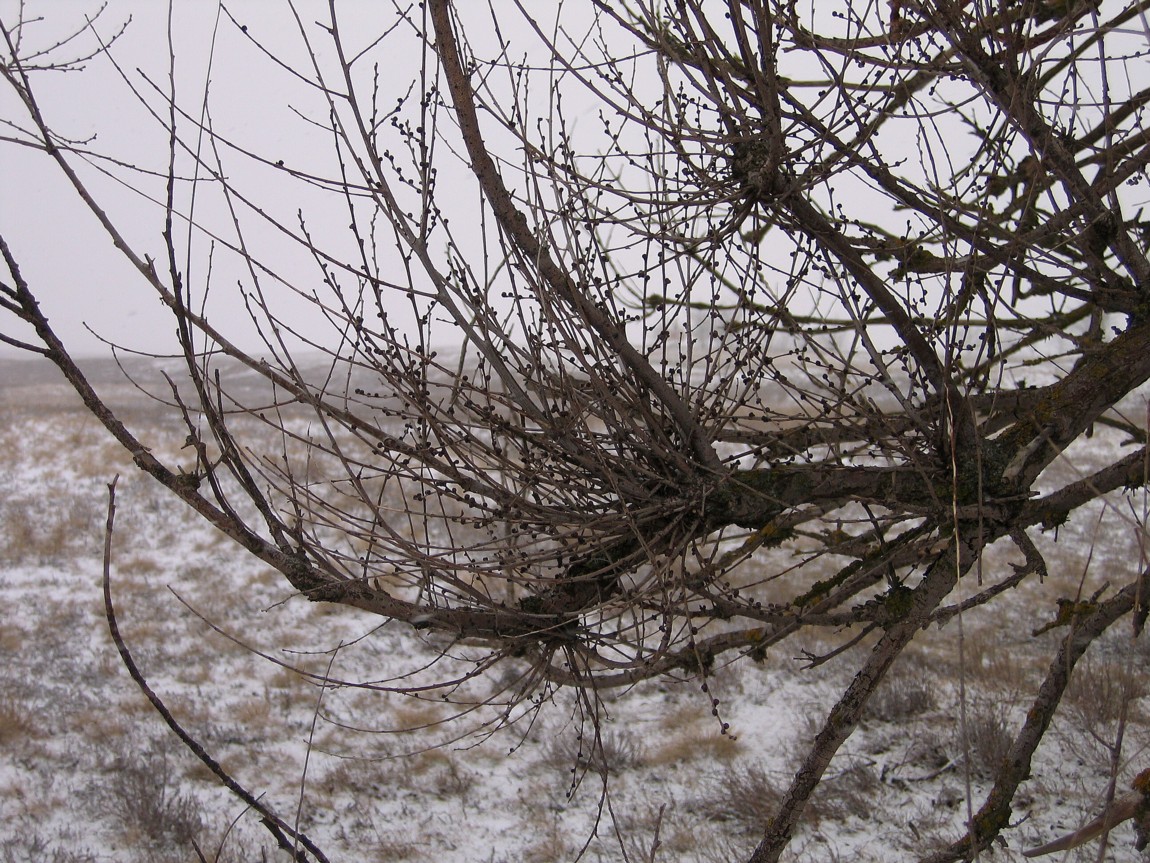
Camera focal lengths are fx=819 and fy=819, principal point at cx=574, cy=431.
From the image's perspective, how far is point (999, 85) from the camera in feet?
7.98

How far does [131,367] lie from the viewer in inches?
1117

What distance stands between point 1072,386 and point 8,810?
7.18m

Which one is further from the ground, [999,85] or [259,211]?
[999,85]

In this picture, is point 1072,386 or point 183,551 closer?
point 1072,386

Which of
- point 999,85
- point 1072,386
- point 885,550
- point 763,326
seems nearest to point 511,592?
point 763,326

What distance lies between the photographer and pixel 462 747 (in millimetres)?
6688

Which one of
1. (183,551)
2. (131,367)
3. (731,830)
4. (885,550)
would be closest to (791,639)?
(731,830)

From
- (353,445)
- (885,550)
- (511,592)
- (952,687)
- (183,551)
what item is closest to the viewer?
(511,592)

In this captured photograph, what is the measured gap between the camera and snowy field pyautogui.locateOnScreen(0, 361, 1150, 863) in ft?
18.5

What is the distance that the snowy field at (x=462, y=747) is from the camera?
564 cm

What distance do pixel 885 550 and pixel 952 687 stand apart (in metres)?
5.56

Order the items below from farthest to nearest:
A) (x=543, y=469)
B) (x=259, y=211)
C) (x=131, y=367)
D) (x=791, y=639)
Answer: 1. (x=131, y=367)
2. (x=791, y=639)
3. (x=543, y=469)
4. (x=259, y=211)

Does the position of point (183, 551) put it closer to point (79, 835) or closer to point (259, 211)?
point (79, 835)

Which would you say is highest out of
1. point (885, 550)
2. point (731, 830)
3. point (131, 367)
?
point (131, 367)
